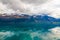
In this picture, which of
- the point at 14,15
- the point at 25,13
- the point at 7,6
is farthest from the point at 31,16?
the point at 7,6

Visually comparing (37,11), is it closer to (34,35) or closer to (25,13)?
(25,13)

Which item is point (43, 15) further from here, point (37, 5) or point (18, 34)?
point (18, 34)

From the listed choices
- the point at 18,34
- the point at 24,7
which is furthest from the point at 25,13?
the point at 18,34

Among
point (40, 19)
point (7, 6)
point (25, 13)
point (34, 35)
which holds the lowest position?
point (34, 35)

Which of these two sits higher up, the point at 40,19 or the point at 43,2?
the point at 43,2

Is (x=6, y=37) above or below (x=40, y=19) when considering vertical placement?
below

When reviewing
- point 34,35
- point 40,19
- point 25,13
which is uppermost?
point 25,13
